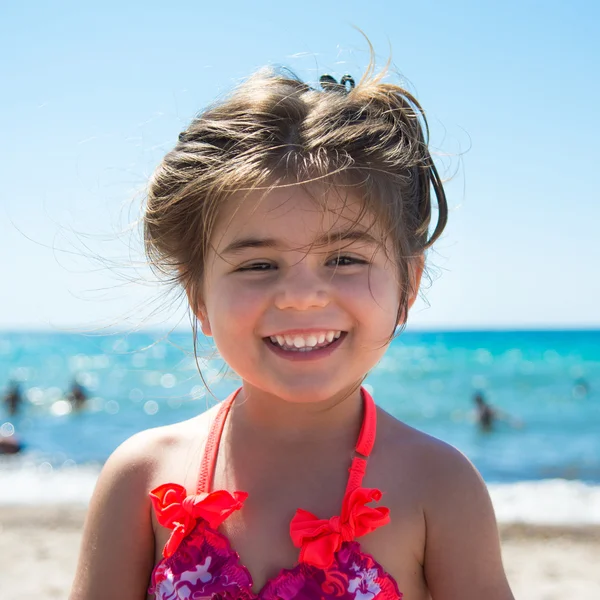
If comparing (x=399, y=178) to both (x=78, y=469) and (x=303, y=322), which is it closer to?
(x=303, y=322)

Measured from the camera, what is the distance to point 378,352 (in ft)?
6.22

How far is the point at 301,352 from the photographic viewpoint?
5.89ft

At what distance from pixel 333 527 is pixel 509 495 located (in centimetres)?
744

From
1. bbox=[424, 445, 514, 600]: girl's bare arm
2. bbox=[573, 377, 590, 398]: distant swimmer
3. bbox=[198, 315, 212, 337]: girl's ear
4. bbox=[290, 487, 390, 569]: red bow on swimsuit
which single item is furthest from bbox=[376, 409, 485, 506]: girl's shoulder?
bbox=[573, 377, 590, 398]: distant swimmer

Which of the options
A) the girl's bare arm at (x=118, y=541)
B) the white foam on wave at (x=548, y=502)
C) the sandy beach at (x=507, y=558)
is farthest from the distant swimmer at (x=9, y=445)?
the girl's bare arm at (x=118, y=541)

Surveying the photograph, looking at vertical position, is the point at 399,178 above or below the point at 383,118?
below

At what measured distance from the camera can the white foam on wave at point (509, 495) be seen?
741 cm

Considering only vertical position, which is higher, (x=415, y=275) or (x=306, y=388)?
(x=415, y=275)

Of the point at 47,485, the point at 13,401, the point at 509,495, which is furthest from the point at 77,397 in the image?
the point at 509,495

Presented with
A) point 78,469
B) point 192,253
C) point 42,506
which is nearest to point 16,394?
point 78,469

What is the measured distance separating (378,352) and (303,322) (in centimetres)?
25

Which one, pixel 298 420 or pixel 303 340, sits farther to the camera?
pixel 298 420

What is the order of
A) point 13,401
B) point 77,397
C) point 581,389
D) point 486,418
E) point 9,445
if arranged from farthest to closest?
1. point 581,389
2. point 77,397
3. point 13,401
4. point 486,418
5. point 9,445

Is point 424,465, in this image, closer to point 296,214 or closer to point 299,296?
point 299,296
